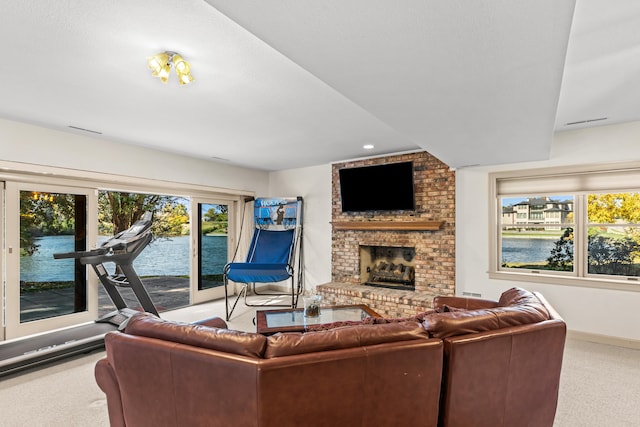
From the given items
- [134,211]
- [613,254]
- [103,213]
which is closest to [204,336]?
[613,254]

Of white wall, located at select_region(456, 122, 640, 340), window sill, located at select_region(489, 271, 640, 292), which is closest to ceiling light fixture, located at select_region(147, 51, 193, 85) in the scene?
white wall, located at select_region(456, 122, 640, 340)

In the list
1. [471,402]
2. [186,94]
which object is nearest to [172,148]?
[186,94]

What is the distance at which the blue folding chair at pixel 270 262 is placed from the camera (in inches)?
187

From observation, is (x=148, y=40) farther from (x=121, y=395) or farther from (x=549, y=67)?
(x=549, y=67)

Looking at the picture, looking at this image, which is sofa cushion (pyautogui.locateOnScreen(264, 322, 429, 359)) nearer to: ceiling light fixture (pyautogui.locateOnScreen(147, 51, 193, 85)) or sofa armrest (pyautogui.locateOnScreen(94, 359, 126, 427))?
sofa armrest (pyautogui.locateOnScreen(94, 359, 126, 427))

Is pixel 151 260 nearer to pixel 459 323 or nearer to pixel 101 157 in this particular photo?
pixel 101 157

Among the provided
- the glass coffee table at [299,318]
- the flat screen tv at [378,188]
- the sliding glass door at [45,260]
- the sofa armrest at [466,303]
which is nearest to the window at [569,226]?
the flat screen tv at [378,188]

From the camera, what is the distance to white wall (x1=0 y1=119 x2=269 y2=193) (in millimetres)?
3547

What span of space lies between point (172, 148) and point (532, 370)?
465 cm

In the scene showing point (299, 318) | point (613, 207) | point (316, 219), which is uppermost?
point (613, 207)

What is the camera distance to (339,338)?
152cm

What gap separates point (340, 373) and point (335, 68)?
139cm

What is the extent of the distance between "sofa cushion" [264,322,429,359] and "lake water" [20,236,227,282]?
12.7 ft

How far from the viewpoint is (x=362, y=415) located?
1470 mm
